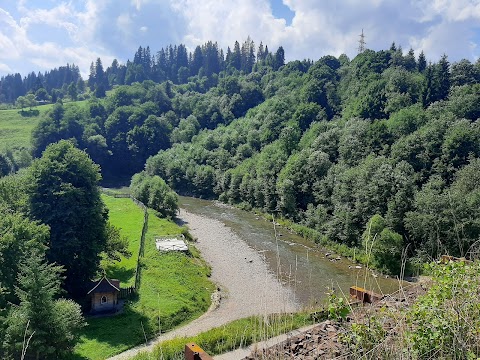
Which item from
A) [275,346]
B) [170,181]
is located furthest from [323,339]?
[170,181]

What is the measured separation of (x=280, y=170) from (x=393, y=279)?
3154 centimetres

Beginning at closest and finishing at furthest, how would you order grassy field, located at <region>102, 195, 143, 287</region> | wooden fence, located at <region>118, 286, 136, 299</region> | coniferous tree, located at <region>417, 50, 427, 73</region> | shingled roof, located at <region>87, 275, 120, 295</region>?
shingled roof, located at <region>87, 275, 120, 295</region> → wooden fence, located at <region>118, 286, 136, 299</region> → grassy field, located at <region>102, 195, 143, 287</region> → coniferous tree, located at <region>417, 50, 427, 73</region>

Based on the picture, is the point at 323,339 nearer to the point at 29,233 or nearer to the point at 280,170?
the point at 29,233

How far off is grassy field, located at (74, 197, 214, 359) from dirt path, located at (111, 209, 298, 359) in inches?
37.8

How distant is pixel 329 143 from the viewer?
199ft

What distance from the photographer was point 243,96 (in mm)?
115062

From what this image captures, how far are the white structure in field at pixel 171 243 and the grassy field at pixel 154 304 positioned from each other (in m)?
0.70

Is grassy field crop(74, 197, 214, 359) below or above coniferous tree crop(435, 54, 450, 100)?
below

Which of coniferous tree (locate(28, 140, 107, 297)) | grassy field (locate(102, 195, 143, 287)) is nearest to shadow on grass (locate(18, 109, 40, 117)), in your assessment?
grassy field (locate(102, 195, 143, 287))

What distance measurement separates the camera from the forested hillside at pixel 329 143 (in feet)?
133

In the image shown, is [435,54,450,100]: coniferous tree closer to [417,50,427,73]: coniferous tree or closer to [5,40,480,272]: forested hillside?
[5,40,480,272]: forested hillside

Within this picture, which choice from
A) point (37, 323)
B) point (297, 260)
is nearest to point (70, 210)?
point (37, 323)

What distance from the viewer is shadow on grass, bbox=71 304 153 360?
2358cm

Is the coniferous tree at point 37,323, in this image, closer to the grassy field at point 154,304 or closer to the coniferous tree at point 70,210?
the grassy field at point 154,304
